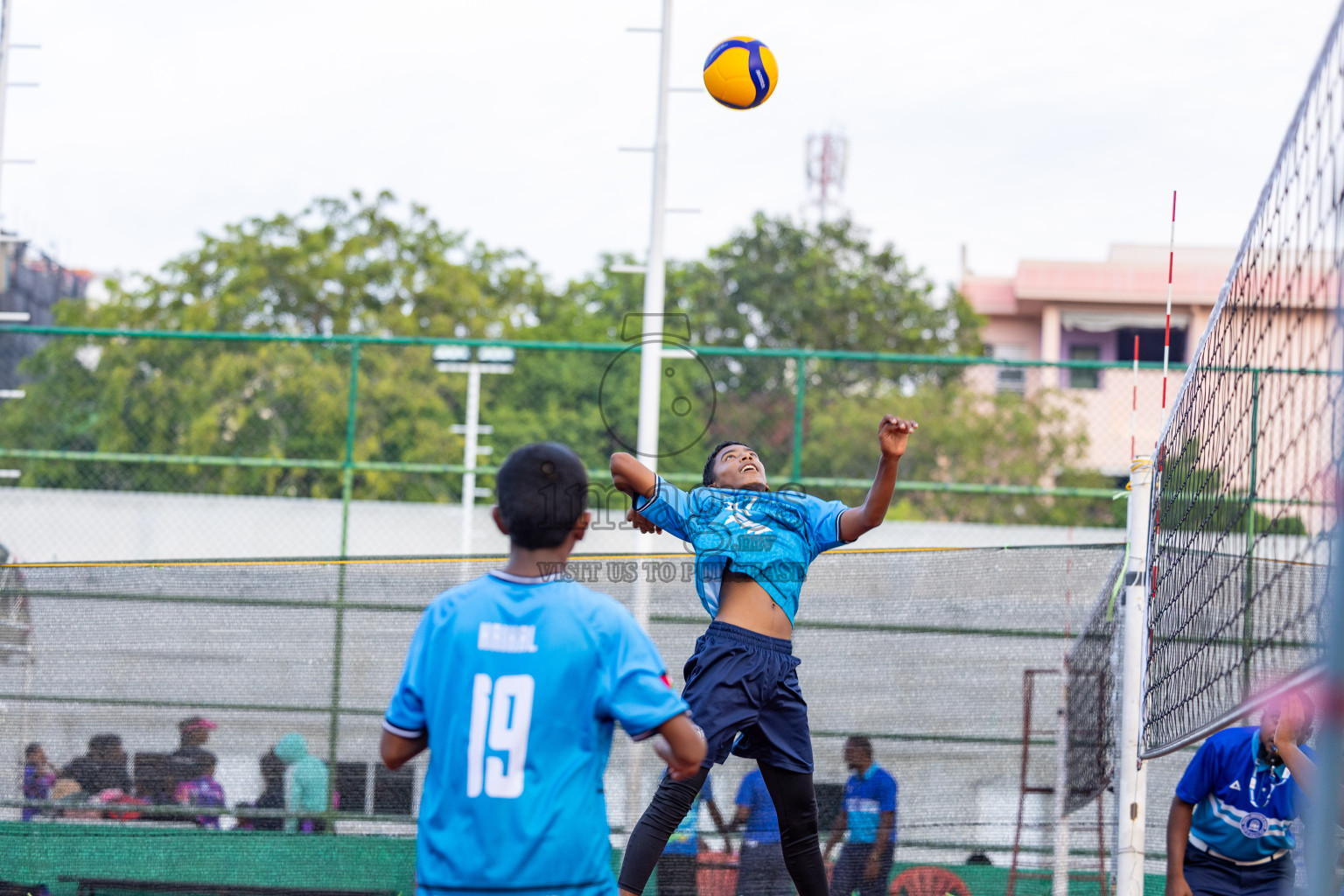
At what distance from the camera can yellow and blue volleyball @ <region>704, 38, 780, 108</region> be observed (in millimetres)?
7219

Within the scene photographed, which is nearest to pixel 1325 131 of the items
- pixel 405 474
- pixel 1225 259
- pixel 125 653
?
pixel 125 653

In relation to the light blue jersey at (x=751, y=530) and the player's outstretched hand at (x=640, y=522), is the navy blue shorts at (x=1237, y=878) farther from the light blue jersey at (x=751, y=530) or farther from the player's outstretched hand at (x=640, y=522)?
the player's outstretched hand at (x=640, y=522)

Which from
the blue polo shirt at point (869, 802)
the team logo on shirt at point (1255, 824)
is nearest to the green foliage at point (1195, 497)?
the team logo on shirt at point (1255, 824)

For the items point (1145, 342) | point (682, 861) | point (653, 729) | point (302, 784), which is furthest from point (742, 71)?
point (1145, 342)

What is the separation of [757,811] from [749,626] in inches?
76.2

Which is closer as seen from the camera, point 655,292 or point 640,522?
point 640,522

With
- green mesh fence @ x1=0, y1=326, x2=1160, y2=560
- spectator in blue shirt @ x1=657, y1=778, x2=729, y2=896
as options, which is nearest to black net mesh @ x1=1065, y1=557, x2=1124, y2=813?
spectator in blue shirt @ x1=657, y1=778, x2=729, y2=896

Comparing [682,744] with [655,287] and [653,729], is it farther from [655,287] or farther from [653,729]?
[655,287]

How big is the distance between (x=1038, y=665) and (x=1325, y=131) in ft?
12.0

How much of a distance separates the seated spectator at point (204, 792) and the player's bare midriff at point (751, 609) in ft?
9.97

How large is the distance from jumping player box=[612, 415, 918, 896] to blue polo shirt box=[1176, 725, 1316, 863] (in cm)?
197

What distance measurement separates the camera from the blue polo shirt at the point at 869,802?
591 cm

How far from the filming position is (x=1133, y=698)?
17.0 feet

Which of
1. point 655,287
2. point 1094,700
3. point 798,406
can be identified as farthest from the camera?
point 798,406
